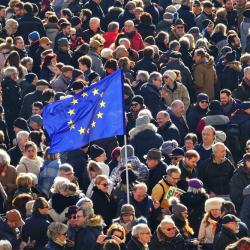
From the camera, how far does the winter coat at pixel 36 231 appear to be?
20.4 metres

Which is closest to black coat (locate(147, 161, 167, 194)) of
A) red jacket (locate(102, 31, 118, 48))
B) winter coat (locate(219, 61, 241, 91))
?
winter coat (locate(219, 61, 241, 91))

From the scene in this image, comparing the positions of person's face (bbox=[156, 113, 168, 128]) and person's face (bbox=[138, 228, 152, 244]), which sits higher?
person's face (bbox=[138, 228, 152, 244])

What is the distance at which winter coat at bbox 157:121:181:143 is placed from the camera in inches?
968

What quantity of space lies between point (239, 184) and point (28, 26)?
33.3 feet

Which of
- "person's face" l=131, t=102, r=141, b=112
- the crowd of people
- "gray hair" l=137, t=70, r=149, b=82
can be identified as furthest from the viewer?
"gray hair" l=137, t=70, r=149, b=82

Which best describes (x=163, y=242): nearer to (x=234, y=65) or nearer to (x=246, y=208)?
(x=246, y=208)

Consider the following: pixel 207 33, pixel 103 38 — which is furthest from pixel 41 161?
pixel 207 33

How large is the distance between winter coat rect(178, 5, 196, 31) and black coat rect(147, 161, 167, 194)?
10.1 m

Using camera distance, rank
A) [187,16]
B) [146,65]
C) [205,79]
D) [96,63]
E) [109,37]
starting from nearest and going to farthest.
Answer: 1. [205,79]
2. [146,65]
3. [96,63]
4. [109,37]
5. [187,16]

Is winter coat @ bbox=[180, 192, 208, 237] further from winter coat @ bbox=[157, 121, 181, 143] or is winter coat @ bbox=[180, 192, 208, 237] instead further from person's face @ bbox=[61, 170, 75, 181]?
winter coat @ bbox=[157, 121, 181, 143]

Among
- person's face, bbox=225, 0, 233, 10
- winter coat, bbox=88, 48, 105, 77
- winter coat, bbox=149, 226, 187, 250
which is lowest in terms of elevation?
person's face, bbox=225, 0, 233, 10

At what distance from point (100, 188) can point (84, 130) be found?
82 centimetres

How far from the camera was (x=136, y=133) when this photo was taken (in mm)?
24156

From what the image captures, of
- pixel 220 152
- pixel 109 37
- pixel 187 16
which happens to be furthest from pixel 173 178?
pixel 187 16
